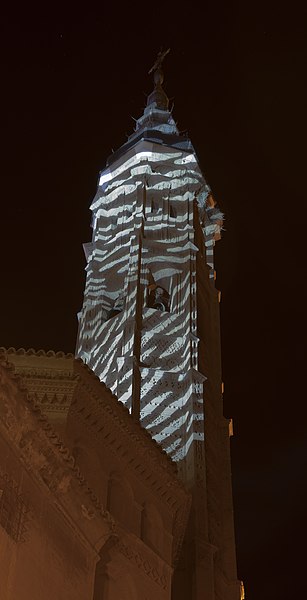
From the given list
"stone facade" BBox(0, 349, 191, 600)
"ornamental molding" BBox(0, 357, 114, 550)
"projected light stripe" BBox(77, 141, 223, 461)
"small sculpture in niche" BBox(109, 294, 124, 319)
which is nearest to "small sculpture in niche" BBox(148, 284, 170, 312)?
"projected light stripe" BBox(77, 141, 223, 461)

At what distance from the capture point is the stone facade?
1363 cm

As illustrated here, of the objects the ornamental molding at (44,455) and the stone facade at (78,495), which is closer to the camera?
the stone facade at (78,495)

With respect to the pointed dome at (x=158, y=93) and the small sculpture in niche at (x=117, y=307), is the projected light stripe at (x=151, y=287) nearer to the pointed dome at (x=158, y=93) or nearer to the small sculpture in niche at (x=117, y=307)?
the small sculpture in niche at (x=117, y=307)

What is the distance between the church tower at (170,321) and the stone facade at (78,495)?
114 inches


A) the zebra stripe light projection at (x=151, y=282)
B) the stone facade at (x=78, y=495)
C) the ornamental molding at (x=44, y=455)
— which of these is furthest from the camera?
the zebra stripe light projection at (x=151, y=282)

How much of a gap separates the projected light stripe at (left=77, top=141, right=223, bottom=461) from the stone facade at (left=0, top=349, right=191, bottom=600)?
549cm

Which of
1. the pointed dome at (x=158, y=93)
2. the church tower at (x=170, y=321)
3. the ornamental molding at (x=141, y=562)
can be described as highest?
the pointed dome at (x=158, y=93)

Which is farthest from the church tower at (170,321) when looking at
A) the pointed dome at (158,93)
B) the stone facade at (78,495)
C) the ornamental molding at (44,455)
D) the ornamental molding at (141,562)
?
the ornamental molding at (44,455)

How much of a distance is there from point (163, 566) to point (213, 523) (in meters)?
6.10

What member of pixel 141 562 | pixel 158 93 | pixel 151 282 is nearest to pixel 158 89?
pixel 158 93

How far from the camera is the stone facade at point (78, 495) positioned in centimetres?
1363

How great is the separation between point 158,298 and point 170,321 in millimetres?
1961

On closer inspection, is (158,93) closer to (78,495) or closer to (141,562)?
(141,562)

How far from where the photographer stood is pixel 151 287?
31.8 metres
